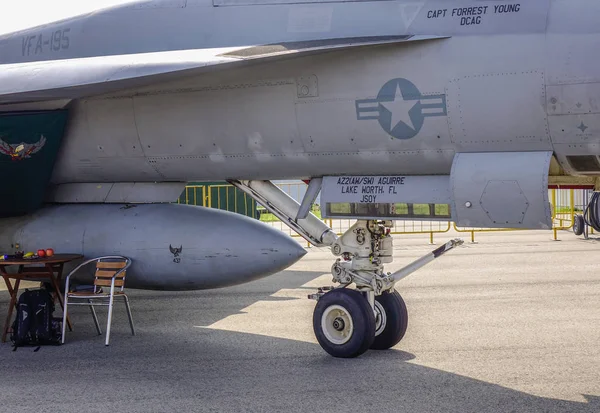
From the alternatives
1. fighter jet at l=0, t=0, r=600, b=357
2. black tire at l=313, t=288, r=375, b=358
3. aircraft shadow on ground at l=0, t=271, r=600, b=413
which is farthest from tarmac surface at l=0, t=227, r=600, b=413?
fighter jet at l=0, t=0, r=600, b=357

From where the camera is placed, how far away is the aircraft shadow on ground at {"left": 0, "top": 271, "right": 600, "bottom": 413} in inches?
268

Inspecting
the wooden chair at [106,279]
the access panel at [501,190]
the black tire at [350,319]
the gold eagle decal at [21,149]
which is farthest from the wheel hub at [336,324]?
the gold eagle decal at [21,149]

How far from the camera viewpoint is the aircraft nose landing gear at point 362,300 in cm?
836

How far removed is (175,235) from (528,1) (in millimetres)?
4385

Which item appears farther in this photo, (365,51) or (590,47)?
(365,51)

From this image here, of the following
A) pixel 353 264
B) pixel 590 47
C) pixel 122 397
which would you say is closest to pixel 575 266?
pixel 353 264

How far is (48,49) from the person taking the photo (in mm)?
10359

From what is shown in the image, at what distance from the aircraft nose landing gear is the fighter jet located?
2 cm

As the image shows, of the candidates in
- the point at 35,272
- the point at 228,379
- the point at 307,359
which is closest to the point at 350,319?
the point at 307,359

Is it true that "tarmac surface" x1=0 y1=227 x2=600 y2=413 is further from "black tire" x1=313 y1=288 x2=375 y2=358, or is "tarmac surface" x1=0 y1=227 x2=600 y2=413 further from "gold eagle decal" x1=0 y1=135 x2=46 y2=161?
"gold eagle decal" x1=0 y1=135 x2=46 y2=161

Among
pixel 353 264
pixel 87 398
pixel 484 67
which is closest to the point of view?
pixel 87 398

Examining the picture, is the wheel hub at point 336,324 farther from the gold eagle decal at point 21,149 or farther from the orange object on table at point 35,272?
the gold eagle decal at point 21,149

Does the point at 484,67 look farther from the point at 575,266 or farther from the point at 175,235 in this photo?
the point at 575,266

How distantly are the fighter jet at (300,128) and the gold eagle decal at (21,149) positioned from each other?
0.02 metres
